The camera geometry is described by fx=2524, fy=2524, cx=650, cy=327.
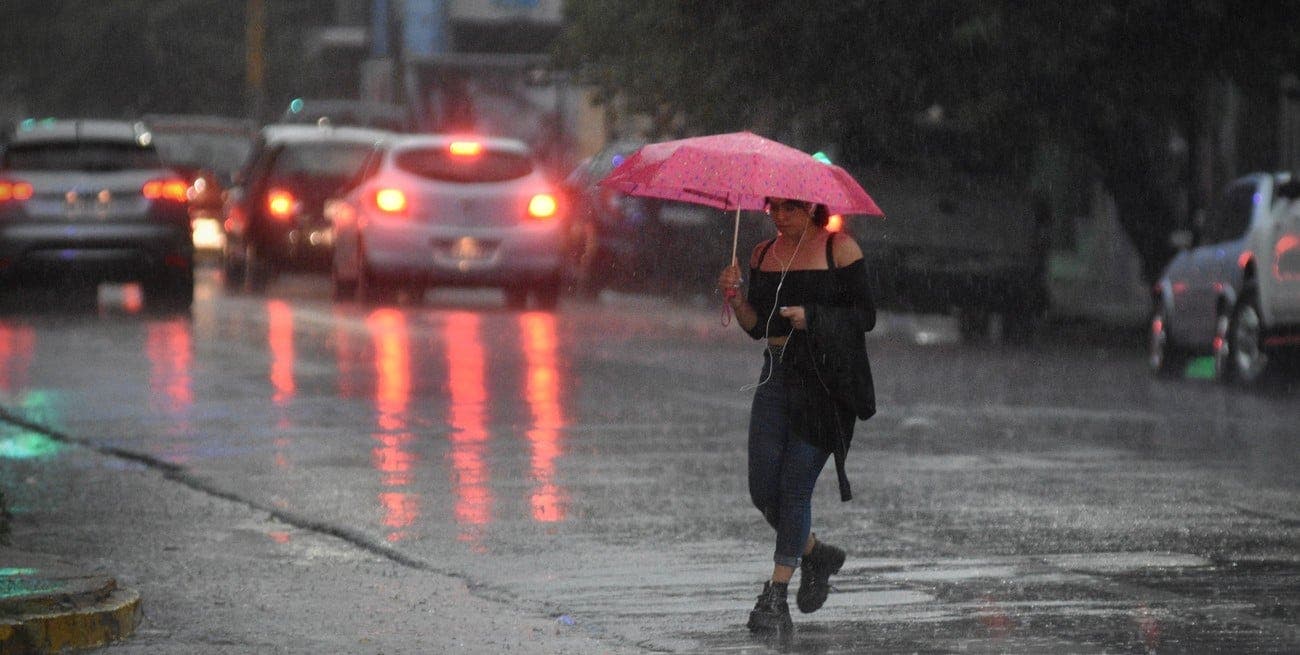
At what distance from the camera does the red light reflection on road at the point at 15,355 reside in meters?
16.1

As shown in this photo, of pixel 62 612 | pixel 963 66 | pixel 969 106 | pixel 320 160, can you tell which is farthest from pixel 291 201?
pixel 62 612

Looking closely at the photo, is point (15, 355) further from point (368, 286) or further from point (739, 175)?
point (739, 175)

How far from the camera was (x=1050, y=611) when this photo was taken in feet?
26.6

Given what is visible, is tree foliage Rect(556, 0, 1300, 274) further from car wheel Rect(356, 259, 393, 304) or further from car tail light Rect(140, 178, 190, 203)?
car tail light Rect(140, 178, 190, 203)

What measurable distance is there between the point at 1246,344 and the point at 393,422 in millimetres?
6675

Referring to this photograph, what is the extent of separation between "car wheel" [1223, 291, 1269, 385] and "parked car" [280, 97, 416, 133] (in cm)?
2230

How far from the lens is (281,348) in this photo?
1920 centimetres

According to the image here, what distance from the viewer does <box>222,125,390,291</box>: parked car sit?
26.6m

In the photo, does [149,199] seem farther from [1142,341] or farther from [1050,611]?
[1050,611]

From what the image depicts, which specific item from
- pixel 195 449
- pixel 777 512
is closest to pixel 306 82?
pixel 195 449

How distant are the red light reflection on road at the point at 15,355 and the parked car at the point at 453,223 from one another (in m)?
3.49

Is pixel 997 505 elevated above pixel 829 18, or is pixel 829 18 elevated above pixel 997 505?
pixel 829 18

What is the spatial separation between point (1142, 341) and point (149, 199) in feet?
30.0

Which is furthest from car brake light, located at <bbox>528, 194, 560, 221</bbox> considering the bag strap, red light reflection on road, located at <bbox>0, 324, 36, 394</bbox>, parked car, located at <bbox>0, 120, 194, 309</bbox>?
the bag strap
